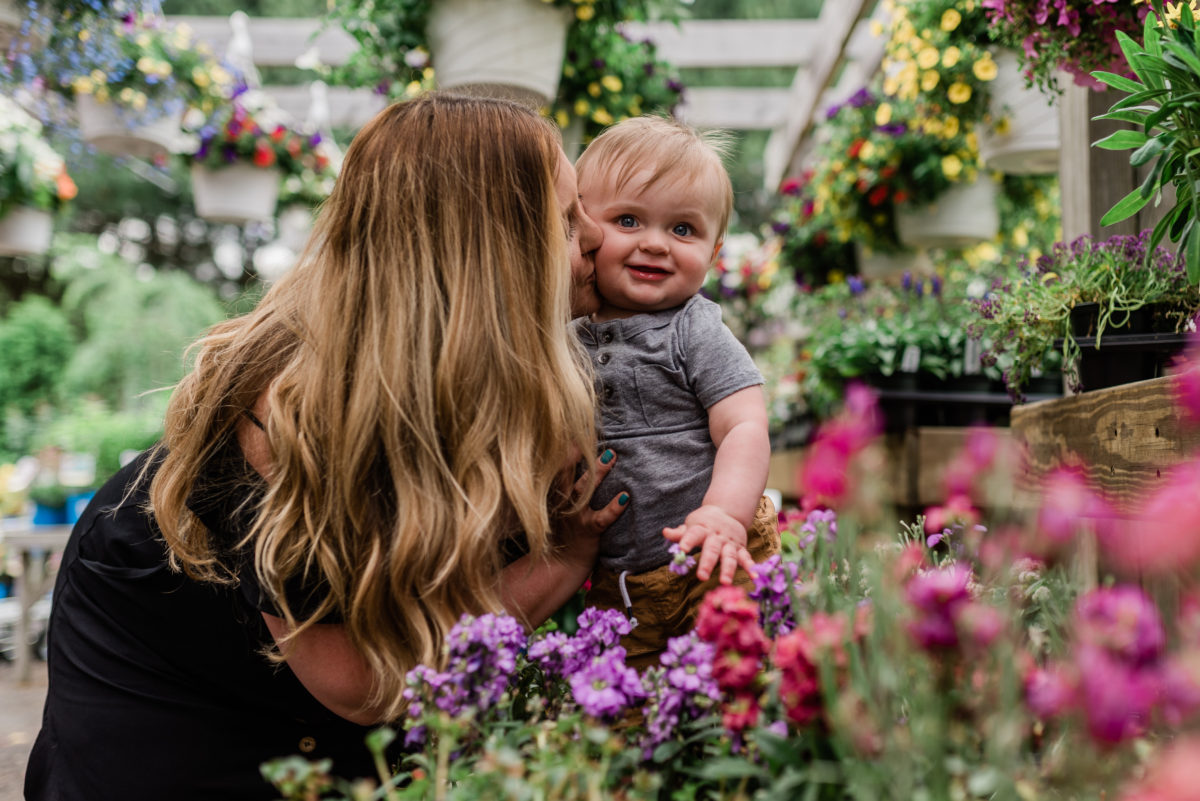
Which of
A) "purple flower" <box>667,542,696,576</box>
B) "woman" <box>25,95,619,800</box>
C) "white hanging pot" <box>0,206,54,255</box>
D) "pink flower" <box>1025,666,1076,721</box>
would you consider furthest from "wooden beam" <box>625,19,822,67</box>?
"pink flower" <box>1025,666,1076,721</box>

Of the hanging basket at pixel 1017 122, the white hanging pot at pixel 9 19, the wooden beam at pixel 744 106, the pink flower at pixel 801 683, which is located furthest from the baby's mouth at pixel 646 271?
the wooden beam at pixel 744 106

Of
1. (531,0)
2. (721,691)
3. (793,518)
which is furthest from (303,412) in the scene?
(531,0)

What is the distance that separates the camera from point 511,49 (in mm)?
2721

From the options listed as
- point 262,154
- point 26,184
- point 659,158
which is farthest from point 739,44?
point 659,158

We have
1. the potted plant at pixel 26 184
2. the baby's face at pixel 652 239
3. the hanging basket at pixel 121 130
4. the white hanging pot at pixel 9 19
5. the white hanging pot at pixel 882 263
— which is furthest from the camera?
the white hanging pot at pixel 882 263

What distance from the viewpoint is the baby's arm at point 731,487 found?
1.18 metres

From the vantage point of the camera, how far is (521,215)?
1.37 metres

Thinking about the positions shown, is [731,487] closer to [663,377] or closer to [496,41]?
[663,377]

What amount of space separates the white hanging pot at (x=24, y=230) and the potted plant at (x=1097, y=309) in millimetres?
4423

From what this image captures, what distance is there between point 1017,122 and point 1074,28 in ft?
4.75

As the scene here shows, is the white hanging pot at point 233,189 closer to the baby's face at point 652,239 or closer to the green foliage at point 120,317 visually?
the baby's face at point 652,239

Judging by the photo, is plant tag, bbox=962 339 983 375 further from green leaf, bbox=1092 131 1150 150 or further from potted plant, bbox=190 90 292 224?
potted plant, bbox=190 90 292 224

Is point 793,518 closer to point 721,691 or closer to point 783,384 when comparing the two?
point 721,691

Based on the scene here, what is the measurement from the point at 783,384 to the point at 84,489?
3.83 metres
